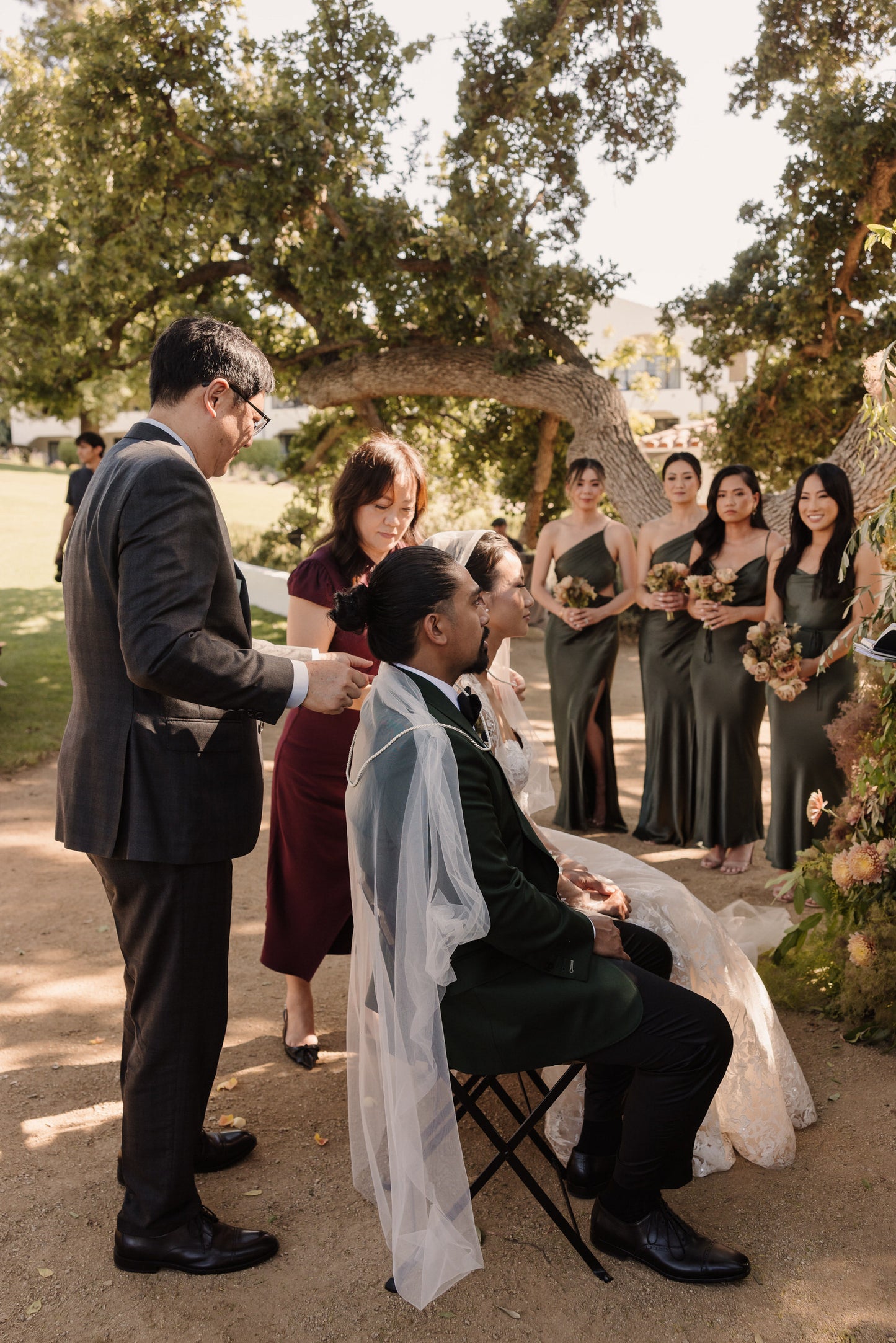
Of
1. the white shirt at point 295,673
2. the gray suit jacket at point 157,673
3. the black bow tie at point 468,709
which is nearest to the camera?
the gray suit jacket at point 157,673

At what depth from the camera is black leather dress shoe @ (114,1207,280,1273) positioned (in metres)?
2.89

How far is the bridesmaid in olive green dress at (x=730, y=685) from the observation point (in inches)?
251

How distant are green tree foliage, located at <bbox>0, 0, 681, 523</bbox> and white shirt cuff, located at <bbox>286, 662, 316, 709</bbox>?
9.35m

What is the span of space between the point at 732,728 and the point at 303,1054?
3567mm

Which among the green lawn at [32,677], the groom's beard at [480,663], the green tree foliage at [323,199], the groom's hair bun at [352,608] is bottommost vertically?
the green lawn at [32,677]

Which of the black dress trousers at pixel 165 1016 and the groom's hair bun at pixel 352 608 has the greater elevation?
the groom's hair bun at pixel 352 608

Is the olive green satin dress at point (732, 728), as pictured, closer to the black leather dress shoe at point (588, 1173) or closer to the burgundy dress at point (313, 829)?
the burgundy dress at point (313, 829)

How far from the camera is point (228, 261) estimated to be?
13148 millimetres

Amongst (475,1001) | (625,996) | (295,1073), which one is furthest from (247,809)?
A: (295,1073)

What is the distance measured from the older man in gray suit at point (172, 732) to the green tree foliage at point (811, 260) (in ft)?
32.6

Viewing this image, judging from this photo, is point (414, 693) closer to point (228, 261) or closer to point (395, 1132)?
point (395, 1132)

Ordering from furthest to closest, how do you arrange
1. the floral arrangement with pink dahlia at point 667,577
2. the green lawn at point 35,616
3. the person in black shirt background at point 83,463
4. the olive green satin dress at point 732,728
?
the person in black shirt background at point 83,463
the green lawn at point 35,616
the floral arrangement with pink dahlia at point 667,577
the olive green satin dress at point 732,728

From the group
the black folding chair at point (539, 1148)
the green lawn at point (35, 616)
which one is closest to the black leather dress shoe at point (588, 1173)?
the black folding chair at point (539, 1148)

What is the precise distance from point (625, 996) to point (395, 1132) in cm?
71
